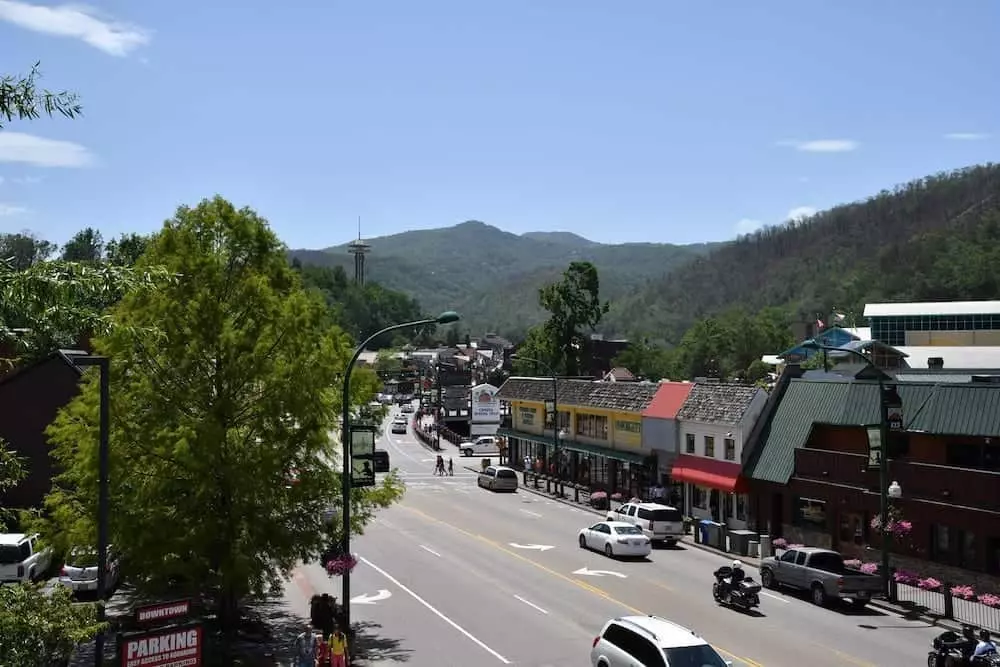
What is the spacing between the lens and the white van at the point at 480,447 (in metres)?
94.3

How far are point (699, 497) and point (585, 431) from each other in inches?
603

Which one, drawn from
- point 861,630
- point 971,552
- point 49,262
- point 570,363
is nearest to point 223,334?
point 49,262

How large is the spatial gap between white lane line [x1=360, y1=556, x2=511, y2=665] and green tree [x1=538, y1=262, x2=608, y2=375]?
215ft

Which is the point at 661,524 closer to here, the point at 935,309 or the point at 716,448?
the point at 716,448

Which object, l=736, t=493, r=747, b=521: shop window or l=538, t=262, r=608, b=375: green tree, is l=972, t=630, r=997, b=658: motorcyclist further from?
l=538, t=262, r=608, b=375: green tree

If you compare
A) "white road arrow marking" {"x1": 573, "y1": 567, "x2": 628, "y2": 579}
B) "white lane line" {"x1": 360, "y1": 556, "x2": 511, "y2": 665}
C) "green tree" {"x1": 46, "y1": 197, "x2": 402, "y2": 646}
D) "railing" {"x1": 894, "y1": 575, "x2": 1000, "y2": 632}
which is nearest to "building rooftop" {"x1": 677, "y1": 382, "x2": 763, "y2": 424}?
"white road arrow marking" {"x1": 573, "y1": 567, "x2": 628, "y2": 579}

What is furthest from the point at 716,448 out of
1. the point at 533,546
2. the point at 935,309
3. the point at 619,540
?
the point at 935,309

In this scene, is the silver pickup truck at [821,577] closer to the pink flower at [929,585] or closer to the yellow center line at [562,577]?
the pink flower at [929,585]

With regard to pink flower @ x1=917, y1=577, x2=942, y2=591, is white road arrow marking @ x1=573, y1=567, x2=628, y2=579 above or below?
below

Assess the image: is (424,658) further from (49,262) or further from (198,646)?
(49,262)

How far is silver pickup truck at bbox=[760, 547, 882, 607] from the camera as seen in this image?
3041 cm

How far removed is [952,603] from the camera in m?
29.7

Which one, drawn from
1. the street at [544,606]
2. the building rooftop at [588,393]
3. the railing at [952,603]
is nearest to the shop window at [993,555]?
the railing at [952,603]

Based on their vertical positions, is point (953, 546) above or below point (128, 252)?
below
